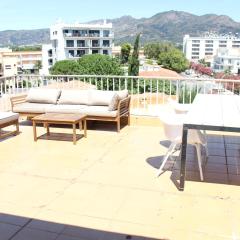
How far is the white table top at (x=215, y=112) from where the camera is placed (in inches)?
137

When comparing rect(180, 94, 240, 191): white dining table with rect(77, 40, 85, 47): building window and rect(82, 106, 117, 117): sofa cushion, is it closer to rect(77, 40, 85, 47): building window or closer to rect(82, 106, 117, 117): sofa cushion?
rect(82, 106, 117, 117): sofa cushion

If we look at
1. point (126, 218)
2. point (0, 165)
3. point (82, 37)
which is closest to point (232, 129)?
point (126, 218)

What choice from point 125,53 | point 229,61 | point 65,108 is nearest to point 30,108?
point 65,108

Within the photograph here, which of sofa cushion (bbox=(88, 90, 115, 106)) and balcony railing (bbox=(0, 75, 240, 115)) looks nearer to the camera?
sofa cushion (bbox=(88, 90, 115, 106))

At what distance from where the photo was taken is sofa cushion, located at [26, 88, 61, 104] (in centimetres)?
684

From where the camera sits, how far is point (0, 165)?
14.9 feet

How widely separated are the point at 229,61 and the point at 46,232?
330 feet

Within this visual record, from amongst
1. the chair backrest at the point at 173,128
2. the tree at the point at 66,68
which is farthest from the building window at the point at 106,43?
the chair backrest at the point at 173,128

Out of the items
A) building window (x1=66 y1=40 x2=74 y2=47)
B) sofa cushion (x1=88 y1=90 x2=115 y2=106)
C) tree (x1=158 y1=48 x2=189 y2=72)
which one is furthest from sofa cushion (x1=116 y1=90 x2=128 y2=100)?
tree (x1=158 y1=48 x2=189 y2=72)

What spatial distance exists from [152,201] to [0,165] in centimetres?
222

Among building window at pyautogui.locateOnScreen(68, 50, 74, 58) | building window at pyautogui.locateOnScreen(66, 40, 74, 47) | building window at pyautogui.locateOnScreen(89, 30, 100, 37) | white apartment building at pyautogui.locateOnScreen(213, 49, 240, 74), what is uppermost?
building window at pyautogui.locateOnScreen(89, 30, 100, 37)

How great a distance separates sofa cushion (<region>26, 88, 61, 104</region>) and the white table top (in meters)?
3.00

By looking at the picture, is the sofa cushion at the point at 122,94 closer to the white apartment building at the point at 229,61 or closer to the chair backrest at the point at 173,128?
the chair backrest at the point at 173,128

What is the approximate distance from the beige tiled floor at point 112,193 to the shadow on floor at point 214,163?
0.5 inches
